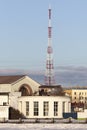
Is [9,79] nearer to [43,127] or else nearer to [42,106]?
[42,106]

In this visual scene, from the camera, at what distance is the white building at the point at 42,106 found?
7381 cm

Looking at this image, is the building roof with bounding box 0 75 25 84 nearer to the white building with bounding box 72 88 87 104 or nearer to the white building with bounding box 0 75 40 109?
the white building with bounding box 0 75 40 109

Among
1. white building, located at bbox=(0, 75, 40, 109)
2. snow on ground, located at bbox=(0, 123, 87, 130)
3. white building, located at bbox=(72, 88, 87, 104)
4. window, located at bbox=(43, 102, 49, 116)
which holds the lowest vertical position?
snow on ground, located at bbox=(0, 123, 87, 130)

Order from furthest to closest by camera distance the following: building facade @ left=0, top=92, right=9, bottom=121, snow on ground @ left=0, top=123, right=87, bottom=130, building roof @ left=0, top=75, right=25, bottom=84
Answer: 1. building roof @ left=0, top=75, right=25, bottom=84
2. building facade @ left=0, top=92, right=9, bottom=121
3. snow on ground @ left=0, top=123, right=87, bottom=130

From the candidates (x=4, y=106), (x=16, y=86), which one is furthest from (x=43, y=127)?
(x=16, y=86)

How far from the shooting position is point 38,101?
74.2 metres

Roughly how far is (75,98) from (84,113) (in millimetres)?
88601

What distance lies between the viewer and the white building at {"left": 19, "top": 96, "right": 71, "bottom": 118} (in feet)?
242

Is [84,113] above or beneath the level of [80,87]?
beneath

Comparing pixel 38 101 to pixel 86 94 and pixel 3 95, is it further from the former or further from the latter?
pixel 86 94

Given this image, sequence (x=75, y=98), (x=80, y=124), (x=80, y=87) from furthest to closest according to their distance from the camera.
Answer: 1. (x=80, y=87)
2. (x=75, y=98)
3. (x=80, y=124)

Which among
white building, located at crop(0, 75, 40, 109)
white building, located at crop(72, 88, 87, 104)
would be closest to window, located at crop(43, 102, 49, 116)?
white building, located at crop(0, 75, 40, 109)

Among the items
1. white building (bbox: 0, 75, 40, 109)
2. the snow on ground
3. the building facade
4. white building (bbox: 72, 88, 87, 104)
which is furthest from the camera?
white building (bbox: 72, 88, 87, 104)

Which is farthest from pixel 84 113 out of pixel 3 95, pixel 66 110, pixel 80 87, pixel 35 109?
pixel 80 87
